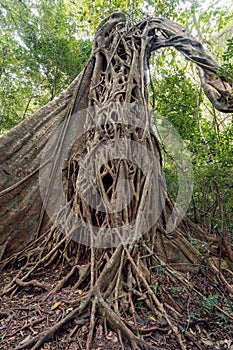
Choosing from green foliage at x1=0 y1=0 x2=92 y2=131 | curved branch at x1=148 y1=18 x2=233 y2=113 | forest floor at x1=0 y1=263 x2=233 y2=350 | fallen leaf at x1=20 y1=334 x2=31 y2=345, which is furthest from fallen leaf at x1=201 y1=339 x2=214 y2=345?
green foliage at x1=0 y1=0 x2=92 y2=131

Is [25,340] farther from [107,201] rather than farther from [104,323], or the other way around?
[107,201]

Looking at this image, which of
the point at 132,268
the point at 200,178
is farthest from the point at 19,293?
the point at 200,178

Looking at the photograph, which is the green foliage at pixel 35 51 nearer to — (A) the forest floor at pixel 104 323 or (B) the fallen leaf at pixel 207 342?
(A) the forest floor at pixel 104 323

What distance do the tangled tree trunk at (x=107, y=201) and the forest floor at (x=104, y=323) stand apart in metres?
0.03

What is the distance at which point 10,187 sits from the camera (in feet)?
9.37

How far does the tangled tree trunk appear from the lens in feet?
5.61

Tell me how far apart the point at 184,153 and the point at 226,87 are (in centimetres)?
229

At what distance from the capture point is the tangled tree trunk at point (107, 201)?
1711 mm

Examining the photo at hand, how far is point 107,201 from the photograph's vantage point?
7.40 feet

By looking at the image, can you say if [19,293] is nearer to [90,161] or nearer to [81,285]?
[81,285]

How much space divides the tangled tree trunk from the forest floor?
0.03m

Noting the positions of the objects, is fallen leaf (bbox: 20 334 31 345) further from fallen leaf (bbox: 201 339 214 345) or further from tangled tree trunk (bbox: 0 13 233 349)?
fallen leaf (bbox: 201 339 214 345)

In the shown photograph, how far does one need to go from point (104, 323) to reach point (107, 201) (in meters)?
1.01

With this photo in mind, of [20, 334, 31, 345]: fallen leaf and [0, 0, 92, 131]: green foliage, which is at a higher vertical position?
[0, 0, 92, 131]: green foliage
